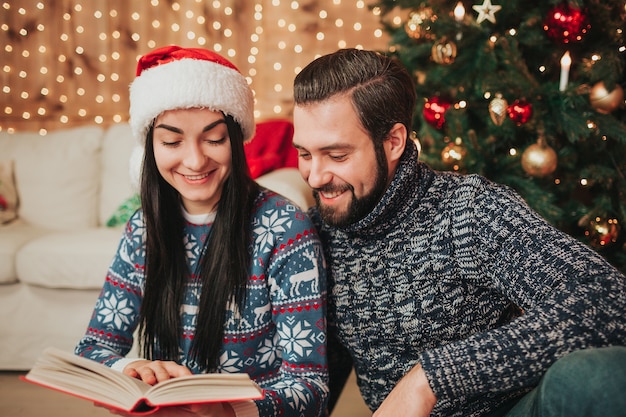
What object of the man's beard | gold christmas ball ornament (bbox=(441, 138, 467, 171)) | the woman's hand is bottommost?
the woman's hand

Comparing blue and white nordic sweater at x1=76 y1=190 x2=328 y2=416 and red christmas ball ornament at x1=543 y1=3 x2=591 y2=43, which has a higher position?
red christmas ball ornament at x1=543 y1=3 x2=591 y2=43

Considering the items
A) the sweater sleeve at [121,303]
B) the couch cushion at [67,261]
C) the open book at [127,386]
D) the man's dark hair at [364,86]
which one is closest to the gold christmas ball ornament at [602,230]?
the man's dark hair at [364,86]

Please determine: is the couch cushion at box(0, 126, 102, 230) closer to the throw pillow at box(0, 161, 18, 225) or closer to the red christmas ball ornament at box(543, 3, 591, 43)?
the throw pillow at box(0, 161, 18, 225)

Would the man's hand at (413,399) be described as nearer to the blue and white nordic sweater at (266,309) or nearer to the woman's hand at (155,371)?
the blue and white nordic sweater at (266,309)

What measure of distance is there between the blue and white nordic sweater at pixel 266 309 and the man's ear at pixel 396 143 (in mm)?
229

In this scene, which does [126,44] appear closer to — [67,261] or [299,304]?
[67,261]

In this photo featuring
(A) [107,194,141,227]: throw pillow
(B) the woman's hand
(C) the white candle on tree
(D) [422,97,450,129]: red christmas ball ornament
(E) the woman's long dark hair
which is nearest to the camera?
(B) the woman's hand

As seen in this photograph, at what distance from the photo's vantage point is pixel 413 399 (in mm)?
902

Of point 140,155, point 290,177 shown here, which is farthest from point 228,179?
point 290,177

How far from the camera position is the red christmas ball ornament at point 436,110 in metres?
2.14

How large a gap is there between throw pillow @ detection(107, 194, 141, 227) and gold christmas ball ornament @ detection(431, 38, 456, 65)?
145cm

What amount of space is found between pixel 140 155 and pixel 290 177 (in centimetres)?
96

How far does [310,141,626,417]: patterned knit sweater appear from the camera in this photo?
90 cm

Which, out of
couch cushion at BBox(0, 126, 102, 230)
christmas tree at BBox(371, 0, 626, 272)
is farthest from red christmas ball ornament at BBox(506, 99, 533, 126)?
couch cushion at BBox(0, 126, 102, 230)
